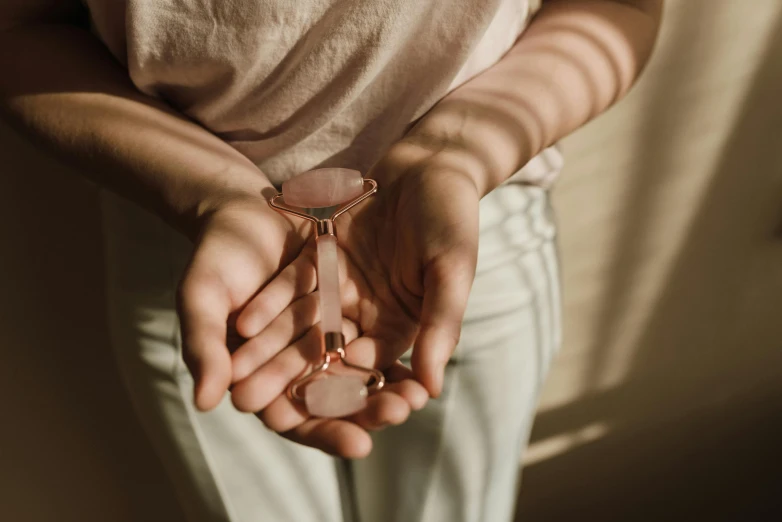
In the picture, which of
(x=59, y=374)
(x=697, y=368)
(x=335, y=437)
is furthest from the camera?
(x=697, y=368)

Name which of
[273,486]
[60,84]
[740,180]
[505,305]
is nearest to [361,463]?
[273,486]

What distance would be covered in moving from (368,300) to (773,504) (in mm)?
1019

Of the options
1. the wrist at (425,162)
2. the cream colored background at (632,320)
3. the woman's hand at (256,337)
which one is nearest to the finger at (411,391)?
the woman's hand at (256,337)

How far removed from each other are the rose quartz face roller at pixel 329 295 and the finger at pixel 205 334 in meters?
0.06

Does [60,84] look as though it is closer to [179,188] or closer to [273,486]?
[179,188]

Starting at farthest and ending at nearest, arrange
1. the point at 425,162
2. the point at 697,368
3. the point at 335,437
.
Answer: the point at 697,368
the point at 425,162
the point at 335,437

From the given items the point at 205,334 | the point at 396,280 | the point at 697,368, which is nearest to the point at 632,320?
the point at 697,368

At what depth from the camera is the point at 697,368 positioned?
1050mm

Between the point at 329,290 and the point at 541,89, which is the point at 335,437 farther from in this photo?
the point at 541,89

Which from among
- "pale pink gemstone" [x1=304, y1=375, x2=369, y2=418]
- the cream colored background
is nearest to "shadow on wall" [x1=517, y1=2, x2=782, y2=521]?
the cream colored background

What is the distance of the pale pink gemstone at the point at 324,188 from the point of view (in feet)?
1.65

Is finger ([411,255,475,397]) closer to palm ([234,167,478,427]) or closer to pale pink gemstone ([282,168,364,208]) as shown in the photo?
palm ([234,167,478,427])

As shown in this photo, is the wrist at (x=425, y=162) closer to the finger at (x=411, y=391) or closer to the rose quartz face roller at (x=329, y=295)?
the rose quartz face roller at (x=329, y=295)

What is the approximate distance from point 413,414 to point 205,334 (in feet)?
0.82
